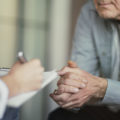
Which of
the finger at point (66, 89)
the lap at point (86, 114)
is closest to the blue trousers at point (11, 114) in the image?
the finger at point (66, 89)

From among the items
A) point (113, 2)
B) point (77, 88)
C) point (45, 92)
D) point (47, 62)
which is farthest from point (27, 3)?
point (77, 88)

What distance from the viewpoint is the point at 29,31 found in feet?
6.29

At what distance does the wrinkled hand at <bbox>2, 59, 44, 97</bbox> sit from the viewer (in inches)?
22.0

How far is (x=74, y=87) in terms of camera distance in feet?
3.09

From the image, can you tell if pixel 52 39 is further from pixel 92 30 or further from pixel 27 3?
pixel 92 30

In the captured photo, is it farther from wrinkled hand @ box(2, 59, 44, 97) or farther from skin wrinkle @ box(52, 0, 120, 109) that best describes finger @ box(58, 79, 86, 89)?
wrinkled hand @ box(2, 59, 44, 97)

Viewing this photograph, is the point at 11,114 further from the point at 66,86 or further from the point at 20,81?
the point at 66,86

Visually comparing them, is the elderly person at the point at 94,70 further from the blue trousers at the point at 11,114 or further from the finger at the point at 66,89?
the blue trousers at the point at 11,114

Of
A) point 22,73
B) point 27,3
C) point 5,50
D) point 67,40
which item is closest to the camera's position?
point 22,73

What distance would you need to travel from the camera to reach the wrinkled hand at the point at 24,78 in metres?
0.56

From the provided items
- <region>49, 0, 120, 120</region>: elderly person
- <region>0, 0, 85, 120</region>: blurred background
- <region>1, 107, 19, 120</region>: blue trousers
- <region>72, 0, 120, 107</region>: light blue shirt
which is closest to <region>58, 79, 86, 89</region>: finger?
<region>49, 0, 120, 120</region>: elderly person

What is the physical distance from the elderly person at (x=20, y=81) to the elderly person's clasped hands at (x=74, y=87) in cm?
33

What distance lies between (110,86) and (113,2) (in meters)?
0.31

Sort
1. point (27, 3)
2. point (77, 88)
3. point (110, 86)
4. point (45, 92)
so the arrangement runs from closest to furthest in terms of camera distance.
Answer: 1. point (77, 88)
2. point (110, 86)
3. point (27, 3)
4. point (45, 92)
